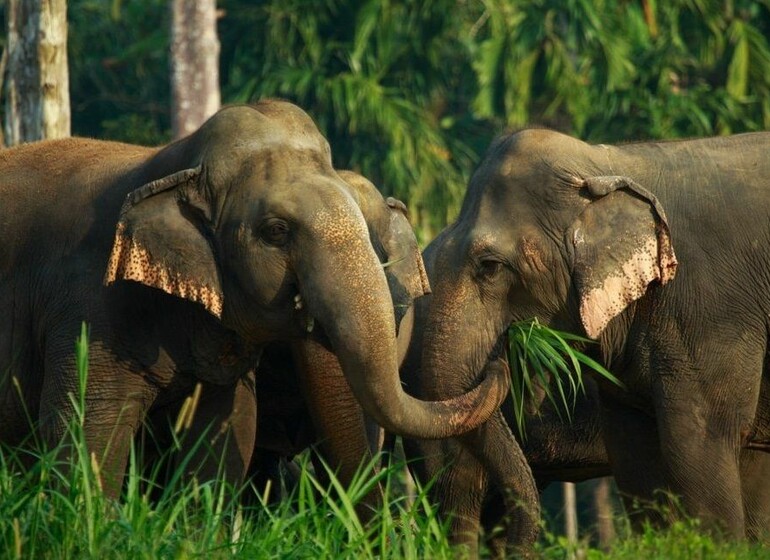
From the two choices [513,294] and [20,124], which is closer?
[513,294]

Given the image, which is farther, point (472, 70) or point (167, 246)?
point (472, 70)

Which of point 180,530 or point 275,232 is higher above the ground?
point 275,232

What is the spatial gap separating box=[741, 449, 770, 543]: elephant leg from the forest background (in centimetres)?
1014

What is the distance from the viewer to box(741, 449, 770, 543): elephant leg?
859 cm

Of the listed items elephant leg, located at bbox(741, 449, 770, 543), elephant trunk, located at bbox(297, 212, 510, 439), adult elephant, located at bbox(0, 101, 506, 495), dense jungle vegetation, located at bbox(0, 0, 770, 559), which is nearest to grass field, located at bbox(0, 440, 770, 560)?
elephant trunk, located at bbox(297, 212, 510, 439)

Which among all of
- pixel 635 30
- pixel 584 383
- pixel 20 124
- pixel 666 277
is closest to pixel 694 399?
pixel 666 277

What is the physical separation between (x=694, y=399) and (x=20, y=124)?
5.13m

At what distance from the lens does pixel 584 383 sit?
896 centimetres

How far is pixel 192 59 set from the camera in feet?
49.0

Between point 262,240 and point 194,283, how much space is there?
318 millimetres

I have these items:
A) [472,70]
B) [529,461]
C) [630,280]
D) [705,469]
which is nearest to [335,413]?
[630,280]

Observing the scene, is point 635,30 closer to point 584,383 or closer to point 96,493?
point 584,383

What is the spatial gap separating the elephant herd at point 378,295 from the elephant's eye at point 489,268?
0.07 ft

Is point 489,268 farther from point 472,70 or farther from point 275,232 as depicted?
point 472,70
